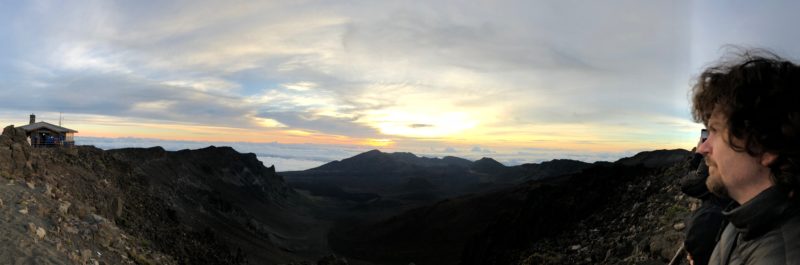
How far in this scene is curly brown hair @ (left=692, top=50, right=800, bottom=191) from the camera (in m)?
2.15

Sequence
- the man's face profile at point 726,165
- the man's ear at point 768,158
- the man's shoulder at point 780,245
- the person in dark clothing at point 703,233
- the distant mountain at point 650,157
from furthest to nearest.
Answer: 1. the distant mountain at point 650,157
2. the person in dark clothing at point 703,233
3. the man's face profile at point 726,165
4. the man's ear at point 768,158
5. the man's shoulder at point 780,245

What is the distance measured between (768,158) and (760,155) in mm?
34

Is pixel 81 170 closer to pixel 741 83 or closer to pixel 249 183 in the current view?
→ pixel 741 83

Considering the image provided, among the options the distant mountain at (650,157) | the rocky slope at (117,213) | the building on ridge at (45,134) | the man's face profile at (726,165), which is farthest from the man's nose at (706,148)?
the distant mountain at (650,157)

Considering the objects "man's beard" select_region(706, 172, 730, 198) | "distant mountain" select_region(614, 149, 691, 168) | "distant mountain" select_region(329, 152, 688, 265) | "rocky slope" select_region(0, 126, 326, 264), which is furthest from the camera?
"distant mountain" select_region(614, 149, 691, 168)

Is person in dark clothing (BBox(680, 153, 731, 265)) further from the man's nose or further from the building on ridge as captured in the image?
the building on ridge

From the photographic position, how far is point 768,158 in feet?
7.30

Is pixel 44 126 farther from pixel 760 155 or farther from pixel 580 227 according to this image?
pixel 760 155

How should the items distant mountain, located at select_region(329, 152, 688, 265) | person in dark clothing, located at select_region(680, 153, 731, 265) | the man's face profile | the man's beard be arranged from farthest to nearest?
distant mountain, located at select_region(329, 152, 688, 265), person in dark clothing, located at select_region(680, 153, 731, 265), the man's beard, the man's face profile

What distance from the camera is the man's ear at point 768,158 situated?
2199 mm

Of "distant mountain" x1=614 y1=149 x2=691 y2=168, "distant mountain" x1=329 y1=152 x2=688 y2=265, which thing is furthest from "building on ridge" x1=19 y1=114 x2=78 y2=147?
"distant mountain" x1=614 y1=149 x2=691 y2=168

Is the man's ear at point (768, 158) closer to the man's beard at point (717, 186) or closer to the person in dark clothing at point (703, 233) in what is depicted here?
the man's beard at point (717, 186)

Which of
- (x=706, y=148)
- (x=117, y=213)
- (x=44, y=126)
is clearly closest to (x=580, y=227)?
(x=706, y=148)

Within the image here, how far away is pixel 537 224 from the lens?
101 ft
